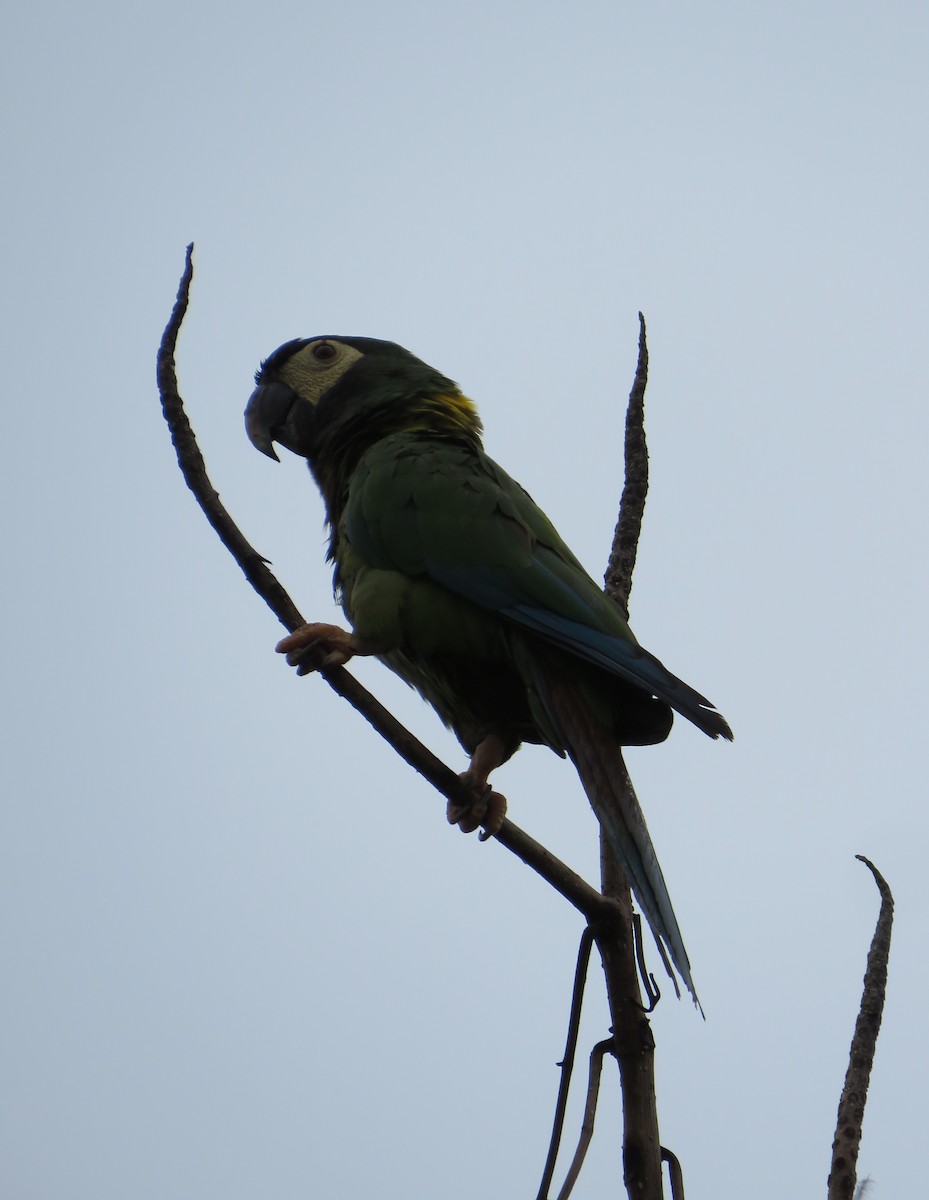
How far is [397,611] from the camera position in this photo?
316 centimetres

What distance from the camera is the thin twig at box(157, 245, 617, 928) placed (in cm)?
230

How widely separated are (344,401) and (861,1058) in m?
2.71

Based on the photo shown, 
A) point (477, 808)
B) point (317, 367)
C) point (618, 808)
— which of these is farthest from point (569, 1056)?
point (317, 367)

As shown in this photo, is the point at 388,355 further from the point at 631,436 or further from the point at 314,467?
the point at 631,436

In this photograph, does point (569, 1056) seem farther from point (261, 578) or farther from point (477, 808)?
point (261, 578)

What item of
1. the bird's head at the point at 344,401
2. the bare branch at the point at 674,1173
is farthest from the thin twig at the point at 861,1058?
the bird's head at the point at 344,401

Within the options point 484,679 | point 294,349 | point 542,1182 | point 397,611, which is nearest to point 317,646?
point 397,611

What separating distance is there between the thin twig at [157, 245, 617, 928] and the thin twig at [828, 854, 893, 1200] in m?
0.64

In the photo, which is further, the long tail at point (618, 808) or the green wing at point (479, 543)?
the green wing at point (479, 543)

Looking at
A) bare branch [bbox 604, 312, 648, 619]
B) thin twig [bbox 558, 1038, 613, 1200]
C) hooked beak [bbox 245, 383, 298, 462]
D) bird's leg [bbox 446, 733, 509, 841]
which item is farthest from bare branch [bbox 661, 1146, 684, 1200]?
hooked beak [bbox 245, 383, 298, 462]

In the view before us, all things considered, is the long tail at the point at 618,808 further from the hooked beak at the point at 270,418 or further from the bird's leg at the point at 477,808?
the hooked beak at the point at 270,418

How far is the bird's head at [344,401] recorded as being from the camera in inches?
148

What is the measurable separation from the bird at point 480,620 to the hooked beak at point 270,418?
1.04ft

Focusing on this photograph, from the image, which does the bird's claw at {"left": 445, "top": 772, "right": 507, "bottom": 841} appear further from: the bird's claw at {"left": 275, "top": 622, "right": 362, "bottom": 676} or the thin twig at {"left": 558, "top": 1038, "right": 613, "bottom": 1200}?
the thin twig at {"left": 558, "top": 1038, "right": 613, "bottom": 1200}
